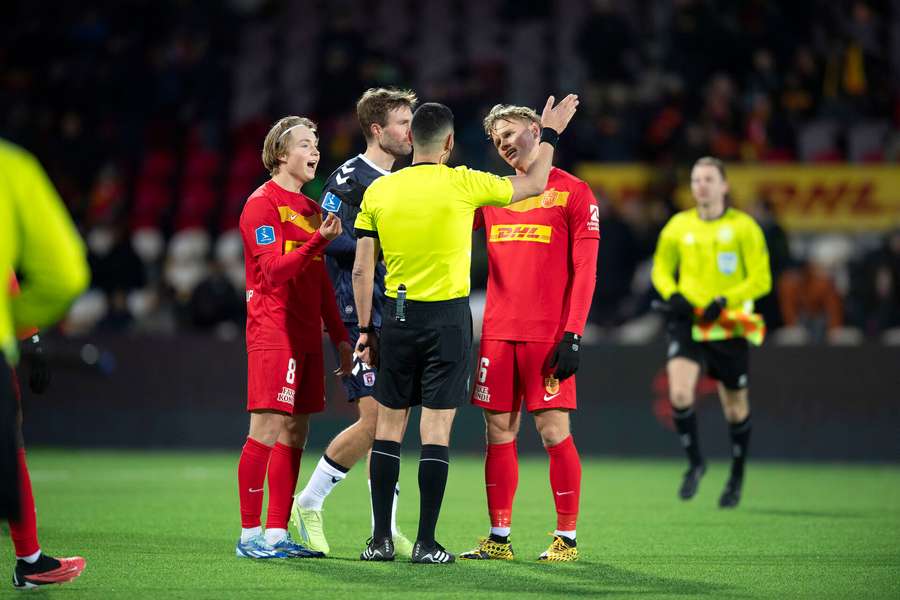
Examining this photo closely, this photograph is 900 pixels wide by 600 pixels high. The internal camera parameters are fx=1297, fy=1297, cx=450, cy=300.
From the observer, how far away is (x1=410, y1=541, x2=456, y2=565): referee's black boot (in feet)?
21.6

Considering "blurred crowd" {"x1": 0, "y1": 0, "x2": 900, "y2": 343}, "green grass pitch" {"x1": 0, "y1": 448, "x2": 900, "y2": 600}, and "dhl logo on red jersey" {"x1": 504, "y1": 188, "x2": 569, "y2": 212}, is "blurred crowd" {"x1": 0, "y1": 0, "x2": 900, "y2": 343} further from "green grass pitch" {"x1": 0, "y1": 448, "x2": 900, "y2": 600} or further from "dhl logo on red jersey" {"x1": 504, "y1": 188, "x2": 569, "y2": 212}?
"dhl logo on red jersey" {"x1": 504, "y1": 188, "x2": 569, "y2": 212}

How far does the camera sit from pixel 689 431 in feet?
34.7

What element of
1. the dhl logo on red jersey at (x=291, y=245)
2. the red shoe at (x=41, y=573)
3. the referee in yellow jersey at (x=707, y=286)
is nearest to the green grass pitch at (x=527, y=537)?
the red shoe at (x=41, y=573)

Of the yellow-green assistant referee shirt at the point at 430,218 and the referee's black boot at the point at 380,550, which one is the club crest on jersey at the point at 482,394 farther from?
the referee's black boot at the point at 380,550

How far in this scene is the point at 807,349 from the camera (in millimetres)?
13906

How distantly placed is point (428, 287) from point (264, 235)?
966 mm

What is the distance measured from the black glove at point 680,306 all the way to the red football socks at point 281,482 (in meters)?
4.10

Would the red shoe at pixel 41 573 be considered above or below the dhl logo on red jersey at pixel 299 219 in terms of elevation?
below

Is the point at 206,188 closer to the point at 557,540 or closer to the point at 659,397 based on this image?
the point at 659,397

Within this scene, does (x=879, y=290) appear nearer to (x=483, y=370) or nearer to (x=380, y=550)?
(x=483, y=370)

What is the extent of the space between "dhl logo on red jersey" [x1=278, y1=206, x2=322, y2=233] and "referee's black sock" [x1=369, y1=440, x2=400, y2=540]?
4.23 ft

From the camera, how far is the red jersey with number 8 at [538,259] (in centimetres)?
706

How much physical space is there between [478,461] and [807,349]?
375 centimetres

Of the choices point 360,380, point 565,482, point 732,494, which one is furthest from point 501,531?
point 732,494
